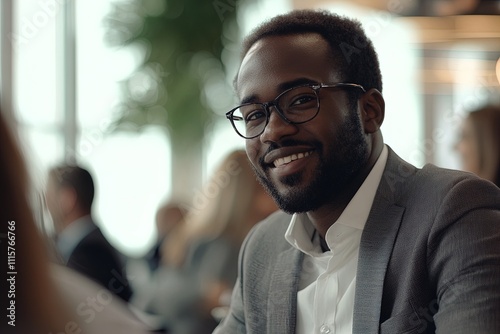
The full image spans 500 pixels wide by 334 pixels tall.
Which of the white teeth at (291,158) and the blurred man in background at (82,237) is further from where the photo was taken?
the blurred man in background at (82,237)

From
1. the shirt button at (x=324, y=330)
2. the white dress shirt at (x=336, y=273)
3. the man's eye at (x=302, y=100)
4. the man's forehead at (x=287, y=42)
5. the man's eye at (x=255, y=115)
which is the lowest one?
the shirt button at (x=324, y=330)

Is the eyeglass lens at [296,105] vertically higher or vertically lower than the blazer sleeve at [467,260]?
higher

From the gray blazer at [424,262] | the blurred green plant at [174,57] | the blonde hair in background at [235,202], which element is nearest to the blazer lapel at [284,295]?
the gray blazer at [424,262]

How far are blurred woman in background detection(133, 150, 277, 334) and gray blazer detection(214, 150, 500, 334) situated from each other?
5.11ft

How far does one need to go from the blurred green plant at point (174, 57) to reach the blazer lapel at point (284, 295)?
471 cm

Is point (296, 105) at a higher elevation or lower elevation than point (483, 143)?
higher

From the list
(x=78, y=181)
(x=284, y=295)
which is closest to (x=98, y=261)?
(x=78, y=181)

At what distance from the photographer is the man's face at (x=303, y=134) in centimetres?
158

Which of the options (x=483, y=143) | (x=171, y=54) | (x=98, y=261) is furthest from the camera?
(x=171, y=54)

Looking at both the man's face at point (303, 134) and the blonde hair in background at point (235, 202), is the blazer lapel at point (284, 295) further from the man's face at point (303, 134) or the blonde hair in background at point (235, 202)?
the blonde hair in background at point (235, 202)

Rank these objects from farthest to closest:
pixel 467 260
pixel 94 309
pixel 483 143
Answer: pixel 483 143 → pixel 467 260 → pixel 94 309

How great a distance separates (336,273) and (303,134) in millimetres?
292

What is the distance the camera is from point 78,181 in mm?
3785

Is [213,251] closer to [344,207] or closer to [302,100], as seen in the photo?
[344,207]
